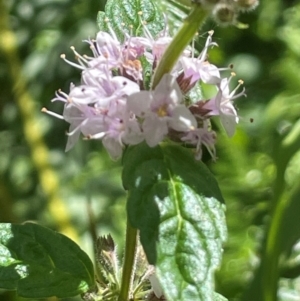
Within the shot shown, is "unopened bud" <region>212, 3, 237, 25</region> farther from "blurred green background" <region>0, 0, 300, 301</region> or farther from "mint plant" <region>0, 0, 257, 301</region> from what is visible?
"blurred green background" <region>0, 0, 300, 301</region>

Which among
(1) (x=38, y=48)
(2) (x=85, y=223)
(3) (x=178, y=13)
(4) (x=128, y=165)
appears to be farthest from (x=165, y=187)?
(1) (x=38, y=48)

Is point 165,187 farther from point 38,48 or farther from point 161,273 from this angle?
point 38,48

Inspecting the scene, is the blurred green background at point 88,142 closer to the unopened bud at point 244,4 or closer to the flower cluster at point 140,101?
the flower cluster at point 140,101

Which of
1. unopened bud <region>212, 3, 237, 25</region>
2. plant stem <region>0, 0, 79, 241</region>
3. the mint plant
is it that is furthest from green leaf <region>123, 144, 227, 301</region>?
plant stem <region>0, 0, 79, 241</region>

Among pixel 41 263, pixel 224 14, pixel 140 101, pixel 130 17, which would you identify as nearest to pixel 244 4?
pixel 224 14

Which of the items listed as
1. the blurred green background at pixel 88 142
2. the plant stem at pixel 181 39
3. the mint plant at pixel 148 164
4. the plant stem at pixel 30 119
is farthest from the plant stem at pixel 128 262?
the plant stem at pixel 30 119
